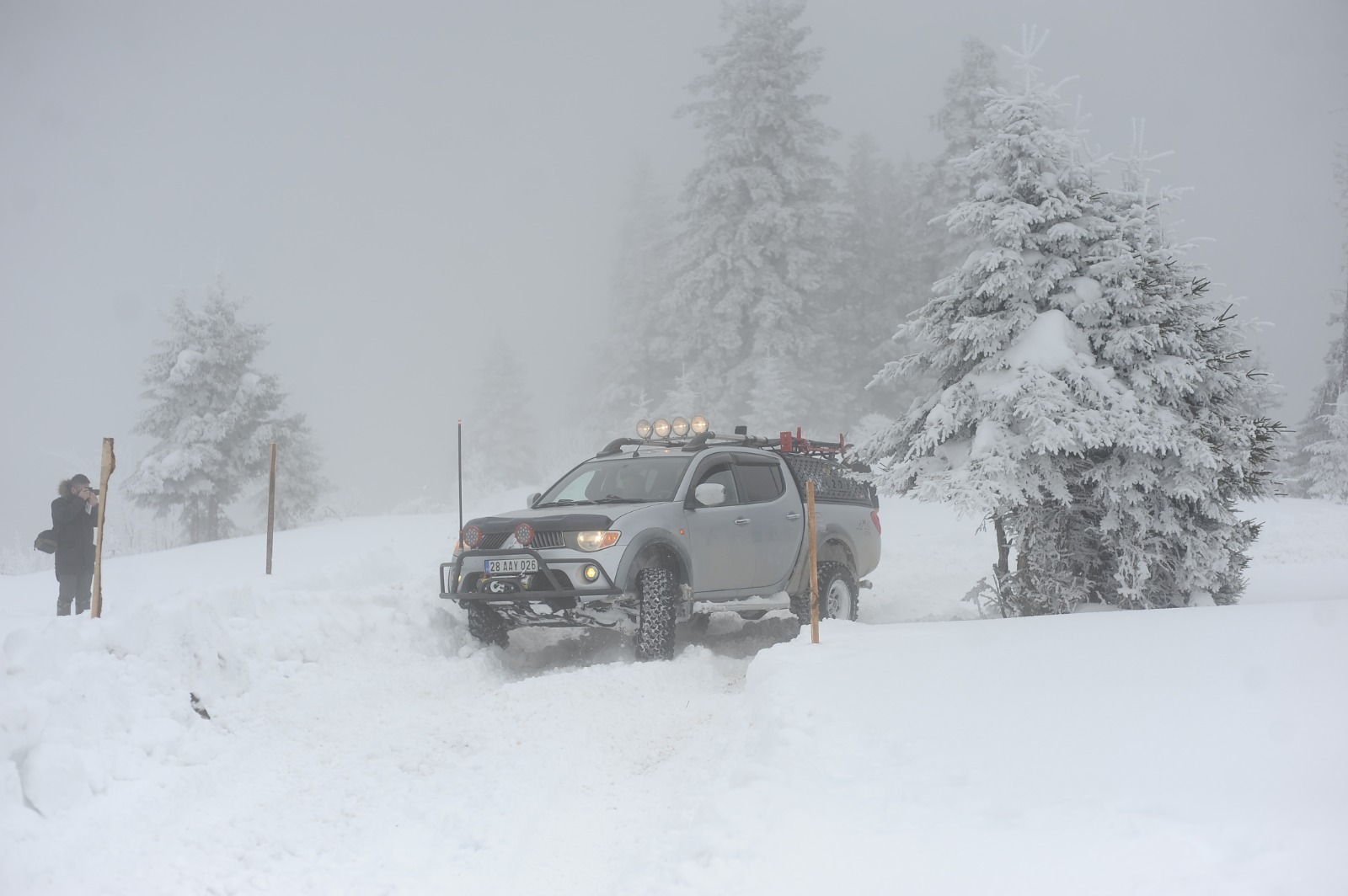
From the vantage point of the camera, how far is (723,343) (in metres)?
30.9

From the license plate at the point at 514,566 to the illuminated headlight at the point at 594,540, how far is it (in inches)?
13.5

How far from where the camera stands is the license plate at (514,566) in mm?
8062

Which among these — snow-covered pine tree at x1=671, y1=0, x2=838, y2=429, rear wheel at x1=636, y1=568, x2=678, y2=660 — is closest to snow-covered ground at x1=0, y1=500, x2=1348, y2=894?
rear wheel at x1=636, y1=568, x2=678, y2=660

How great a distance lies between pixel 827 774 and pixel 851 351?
30.6 metres

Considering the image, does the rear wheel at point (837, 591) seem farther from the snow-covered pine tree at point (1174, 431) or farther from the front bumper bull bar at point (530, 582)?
the front bumper bull bar at point (530, 582)

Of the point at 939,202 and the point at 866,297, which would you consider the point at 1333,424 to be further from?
the point at 866,297

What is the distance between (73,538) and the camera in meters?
10.3

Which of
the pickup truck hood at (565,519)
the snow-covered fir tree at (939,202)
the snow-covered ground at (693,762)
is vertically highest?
the snow-covered fir tree at (939,202)

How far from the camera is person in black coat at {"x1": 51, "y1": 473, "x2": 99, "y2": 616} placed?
10297 millimetres

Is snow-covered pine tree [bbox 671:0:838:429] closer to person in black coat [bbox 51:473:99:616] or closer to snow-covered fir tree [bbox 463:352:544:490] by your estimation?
snow-covered fir tree [bbox 463:352:544:490]

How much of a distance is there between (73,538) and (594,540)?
6006mm

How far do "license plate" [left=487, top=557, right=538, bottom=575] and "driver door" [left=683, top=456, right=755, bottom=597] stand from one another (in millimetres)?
1381

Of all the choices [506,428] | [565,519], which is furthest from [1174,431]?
[506,428]

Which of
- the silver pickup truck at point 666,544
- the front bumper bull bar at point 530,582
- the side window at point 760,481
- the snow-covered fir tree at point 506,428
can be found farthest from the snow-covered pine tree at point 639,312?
the front bumper bull bar at point 530,582
